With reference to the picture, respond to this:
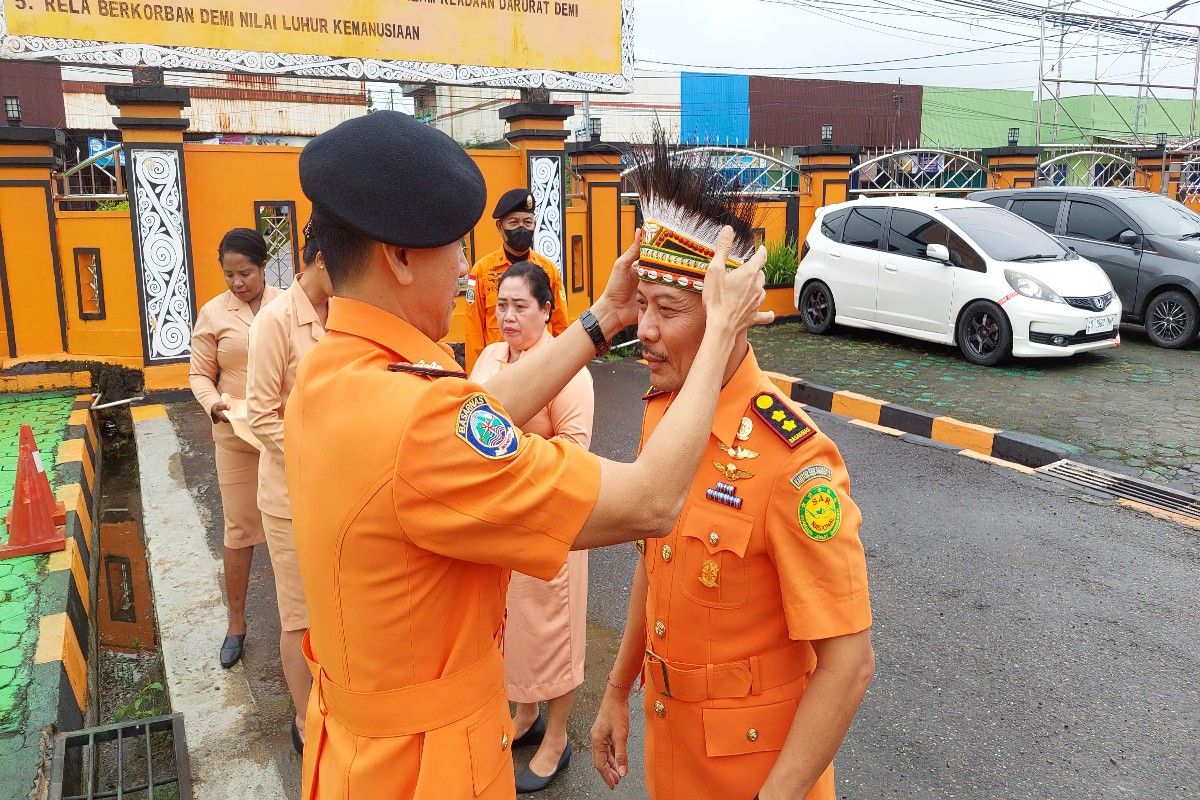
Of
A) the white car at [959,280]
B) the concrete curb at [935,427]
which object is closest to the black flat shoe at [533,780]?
the concrete curb at [935,427]

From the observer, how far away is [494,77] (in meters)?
10.7

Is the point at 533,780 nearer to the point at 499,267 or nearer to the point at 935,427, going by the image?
the point at 499,267

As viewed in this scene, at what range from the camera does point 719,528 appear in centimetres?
173

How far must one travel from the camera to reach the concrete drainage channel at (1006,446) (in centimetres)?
565

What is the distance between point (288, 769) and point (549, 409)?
1.63 meters

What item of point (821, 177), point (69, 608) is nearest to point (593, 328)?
point (69, 608)

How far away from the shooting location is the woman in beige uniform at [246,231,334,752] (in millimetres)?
3221

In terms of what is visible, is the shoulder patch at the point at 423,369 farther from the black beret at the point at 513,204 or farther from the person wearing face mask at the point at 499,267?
the black beret at the point at 513,204

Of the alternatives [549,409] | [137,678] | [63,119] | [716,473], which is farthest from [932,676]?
[63,119]

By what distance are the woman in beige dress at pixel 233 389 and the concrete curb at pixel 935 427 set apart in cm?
522

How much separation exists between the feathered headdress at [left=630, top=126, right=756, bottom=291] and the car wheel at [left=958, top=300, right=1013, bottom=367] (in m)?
7.99

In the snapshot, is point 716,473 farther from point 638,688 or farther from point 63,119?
point 63,119

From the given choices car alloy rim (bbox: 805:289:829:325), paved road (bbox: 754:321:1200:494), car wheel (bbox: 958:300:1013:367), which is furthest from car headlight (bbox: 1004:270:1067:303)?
car alloy rim (bbox: 805:289:829:325)

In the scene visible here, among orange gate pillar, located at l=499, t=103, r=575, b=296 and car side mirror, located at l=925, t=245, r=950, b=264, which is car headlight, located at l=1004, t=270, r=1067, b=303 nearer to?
car side mirror, located at l=925, t=245, r=950, b=264
